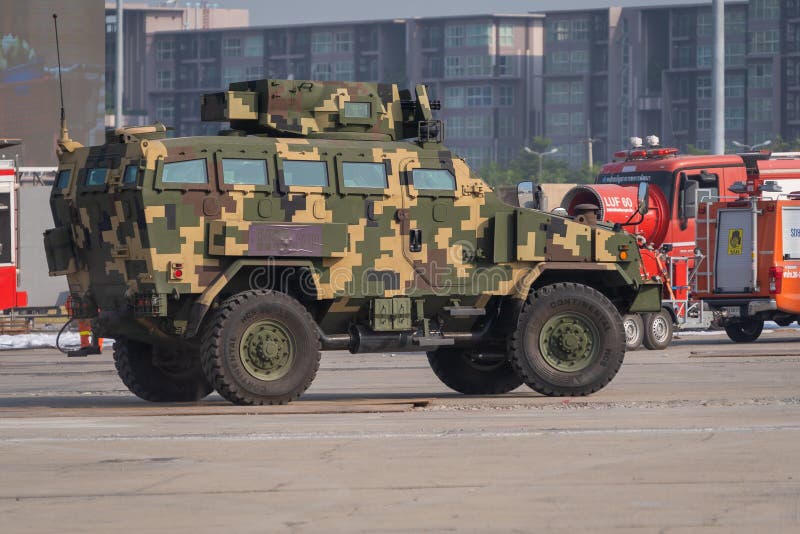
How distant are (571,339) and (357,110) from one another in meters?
3.27

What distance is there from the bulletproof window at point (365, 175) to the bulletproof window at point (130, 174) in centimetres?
210

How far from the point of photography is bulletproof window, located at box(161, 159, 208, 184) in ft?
48.2

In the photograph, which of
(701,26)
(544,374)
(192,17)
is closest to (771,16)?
(701,26)

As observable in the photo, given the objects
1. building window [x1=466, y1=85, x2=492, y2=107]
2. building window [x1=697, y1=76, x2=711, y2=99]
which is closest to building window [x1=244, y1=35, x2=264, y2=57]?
building window [x1=466, y1=85, x2=492, y2=107]

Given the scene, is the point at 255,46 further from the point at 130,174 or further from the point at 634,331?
the point at 130,174

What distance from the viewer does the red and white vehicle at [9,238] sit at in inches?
1139

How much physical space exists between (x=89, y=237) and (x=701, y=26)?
441ft

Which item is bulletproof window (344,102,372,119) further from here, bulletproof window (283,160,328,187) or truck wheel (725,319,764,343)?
truck wheel (725,319,764,343)

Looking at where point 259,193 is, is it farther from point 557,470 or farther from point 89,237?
point 557,470

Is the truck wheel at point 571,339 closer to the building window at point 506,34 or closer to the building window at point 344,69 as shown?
the building window at point 506,34

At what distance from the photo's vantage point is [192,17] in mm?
186250

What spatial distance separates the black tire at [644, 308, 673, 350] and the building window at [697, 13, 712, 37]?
12074 cm

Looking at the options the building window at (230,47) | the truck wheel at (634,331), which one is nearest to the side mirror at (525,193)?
the truck wheel at (634,331)

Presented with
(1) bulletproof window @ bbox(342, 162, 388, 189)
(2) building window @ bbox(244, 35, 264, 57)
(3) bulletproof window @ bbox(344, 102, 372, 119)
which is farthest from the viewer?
(2) building window @ bbox(244, 35, 264, 57)
